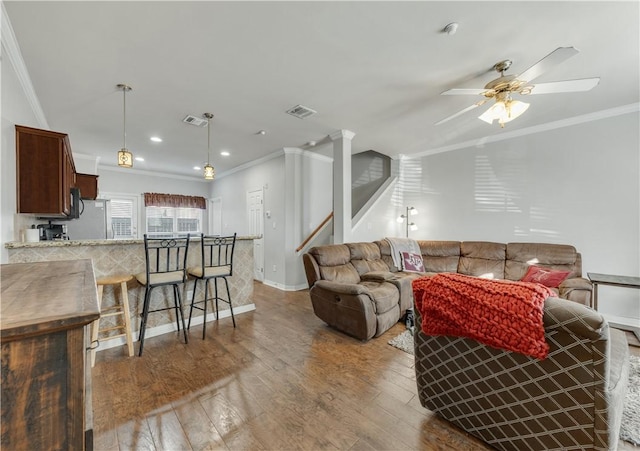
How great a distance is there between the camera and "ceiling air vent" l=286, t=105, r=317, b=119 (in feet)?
10.6

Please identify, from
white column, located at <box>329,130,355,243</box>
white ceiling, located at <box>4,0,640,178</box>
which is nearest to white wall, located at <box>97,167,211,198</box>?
white ceiling, located at <box>4,0,640,178</box>

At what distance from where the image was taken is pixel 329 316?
2.97 meters

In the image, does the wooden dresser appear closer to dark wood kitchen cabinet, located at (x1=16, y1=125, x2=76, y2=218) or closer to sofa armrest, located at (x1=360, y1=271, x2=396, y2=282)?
dark wood kitchen cabinet, located at (x1=16, y1=125, x2=76, y2=218)

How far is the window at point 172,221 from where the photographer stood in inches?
265

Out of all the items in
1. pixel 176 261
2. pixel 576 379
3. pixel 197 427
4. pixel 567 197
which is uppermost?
pixel 567 197

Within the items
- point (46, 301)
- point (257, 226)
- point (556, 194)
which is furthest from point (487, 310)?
point (257, 226)

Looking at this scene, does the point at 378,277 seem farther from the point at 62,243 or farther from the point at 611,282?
the point at 62,243

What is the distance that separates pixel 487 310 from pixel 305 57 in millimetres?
2405

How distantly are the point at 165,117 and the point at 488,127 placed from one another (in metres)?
4.81

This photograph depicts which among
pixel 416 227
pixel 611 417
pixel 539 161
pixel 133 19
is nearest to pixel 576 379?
pixel 611 417

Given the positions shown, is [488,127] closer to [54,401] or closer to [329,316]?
[329,316]

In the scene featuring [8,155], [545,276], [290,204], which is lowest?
[545,276]

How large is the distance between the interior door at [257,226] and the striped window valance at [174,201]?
2462mm

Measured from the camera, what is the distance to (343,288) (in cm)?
275
